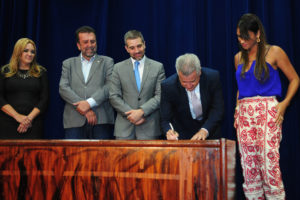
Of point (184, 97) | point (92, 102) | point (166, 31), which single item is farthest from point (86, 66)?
point (184, 97)

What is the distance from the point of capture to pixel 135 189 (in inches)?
61.2

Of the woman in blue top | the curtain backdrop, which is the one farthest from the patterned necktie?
the curtain backdrop

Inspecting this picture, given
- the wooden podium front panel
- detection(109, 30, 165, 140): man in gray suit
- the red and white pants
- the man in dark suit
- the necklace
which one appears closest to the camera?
the wooden podium front panel

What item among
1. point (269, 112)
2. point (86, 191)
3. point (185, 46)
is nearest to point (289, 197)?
point (269, 112)

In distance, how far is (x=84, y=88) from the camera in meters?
3.13

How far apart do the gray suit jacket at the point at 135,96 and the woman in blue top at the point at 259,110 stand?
66 cm

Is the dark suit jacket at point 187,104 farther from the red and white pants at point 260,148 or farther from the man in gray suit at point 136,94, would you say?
the man in gray suit at point 136,94

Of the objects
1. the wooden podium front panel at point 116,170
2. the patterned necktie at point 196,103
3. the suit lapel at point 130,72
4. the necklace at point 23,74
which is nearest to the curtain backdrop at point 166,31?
the suit lapel at point 130,72

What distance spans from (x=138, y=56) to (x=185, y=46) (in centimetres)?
69

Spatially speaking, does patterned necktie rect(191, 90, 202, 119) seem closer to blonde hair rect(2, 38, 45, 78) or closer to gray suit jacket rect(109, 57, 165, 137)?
gray suit jacket rect(109, 57, 165, 137)

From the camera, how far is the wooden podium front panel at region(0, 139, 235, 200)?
58.6 inches

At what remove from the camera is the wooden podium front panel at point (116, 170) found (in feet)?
4.88

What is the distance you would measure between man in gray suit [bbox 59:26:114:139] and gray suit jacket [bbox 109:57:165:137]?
16 centimetres

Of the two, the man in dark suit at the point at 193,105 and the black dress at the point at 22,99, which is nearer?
the man in dark suit at the point at 193,105
